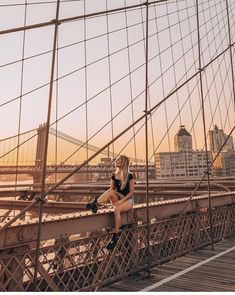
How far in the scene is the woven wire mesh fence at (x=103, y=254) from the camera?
10.8ft

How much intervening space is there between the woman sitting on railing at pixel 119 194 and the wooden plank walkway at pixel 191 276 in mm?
628

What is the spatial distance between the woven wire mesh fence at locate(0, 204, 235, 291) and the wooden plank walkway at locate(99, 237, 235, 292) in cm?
13

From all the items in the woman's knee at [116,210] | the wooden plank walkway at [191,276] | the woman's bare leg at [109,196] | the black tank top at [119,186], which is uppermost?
the black tank top at [119,186]

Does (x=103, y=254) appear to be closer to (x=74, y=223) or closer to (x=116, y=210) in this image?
(x=116, y=210)

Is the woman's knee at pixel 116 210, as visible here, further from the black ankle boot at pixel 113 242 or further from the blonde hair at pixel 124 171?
the blonde hair at pixel 124 171

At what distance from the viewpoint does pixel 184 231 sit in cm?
570

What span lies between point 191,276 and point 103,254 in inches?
50.6

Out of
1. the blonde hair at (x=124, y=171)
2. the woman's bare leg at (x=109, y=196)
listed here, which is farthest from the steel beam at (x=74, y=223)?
the blonde hair at (x=124, y=171)

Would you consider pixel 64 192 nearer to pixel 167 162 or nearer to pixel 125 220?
pixel 125 220

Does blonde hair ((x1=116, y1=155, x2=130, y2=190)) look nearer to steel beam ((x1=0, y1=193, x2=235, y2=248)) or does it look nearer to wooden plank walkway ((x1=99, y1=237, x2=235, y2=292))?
steel beam ((x1=0, y1=193, x2=235, y2=248))

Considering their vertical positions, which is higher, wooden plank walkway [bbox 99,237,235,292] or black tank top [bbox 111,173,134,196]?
black tank top [bbox 111,173,134,196]

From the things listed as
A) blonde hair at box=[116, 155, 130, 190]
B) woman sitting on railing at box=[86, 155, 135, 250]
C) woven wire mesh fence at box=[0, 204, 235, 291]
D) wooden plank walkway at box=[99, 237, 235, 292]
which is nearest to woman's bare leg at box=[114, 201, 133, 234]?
woman sitting on railing at box=[86, 155, 135, 250]

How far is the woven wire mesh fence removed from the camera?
10.8 ft

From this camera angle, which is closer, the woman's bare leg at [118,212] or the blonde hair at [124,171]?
the woman's bare leg at [118,212]
